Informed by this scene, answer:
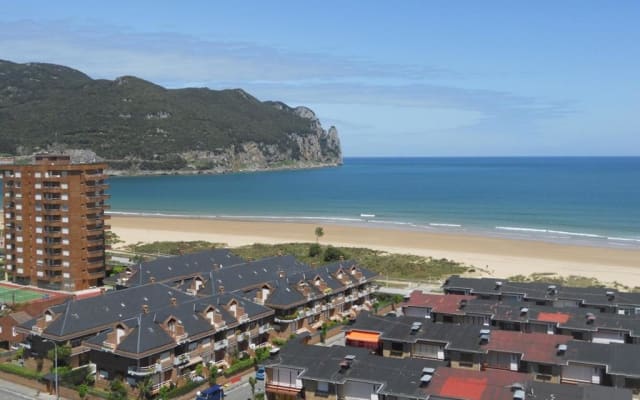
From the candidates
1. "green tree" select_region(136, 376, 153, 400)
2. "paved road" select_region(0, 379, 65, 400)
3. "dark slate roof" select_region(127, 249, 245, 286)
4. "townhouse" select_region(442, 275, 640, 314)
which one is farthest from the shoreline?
"paved road" select_region(0, 379, 65, 400)

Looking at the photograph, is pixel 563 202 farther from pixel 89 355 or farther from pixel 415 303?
pixel 89 355

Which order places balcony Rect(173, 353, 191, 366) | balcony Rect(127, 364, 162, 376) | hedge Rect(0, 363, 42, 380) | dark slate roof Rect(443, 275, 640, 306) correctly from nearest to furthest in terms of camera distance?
balcony Rect(127, 364, 162, 376)
balcony Rect(173, 353, 191, 366)
hedge Rect(0, 363, 42, 380)
dark slate roof Rect(443, 275, 640, 306)

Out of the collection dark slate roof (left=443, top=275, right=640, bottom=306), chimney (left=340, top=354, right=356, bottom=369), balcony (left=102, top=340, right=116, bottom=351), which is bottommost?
balcony (left=102, top=340, right=116, bottom=351)

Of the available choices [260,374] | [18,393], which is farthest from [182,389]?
[18,393]

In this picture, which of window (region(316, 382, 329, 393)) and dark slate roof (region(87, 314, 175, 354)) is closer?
window (region(316, 382, 329, 393))

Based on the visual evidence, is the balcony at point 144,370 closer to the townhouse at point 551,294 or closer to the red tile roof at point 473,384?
the red tile roof at point 473,384

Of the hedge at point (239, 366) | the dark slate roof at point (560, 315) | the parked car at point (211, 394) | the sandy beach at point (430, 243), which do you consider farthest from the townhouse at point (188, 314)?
the sandy beach at point (430, 243)

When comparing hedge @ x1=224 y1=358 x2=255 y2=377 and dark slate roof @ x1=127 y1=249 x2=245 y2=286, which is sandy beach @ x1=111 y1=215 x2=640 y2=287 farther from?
hedge @ x1=224 y1=358 x2=255 y2=377

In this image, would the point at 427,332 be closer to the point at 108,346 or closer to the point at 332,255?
the point at 108,346

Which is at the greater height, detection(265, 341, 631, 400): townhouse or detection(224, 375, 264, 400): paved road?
detection(265, 341, 631, 400): townhouse
